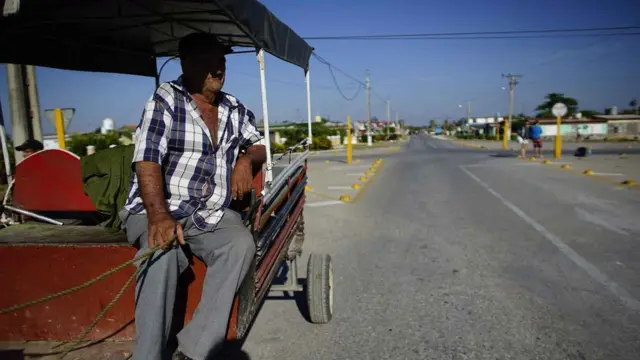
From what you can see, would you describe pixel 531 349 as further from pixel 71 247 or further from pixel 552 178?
pixel 552 178

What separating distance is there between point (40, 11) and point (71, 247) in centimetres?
149

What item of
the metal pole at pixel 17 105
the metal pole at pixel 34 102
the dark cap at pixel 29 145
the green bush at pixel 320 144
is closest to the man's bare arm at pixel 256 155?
the dark cap at pixel 29 145

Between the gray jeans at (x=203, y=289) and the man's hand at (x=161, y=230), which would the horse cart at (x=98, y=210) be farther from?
the man's hand at (x=161, y=230)

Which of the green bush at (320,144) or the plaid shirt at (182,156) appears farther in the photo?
the green bush at (320,144)

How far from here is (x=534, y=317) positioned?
149 inches

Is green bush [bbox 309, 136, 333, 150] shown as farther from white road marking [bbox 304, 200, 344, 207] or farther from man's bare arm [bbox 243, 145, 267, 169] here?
man's bare arm [bbox 243, 145, 267, 169]

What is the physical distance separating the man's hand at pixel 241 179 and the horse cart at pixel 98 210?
0.29ft

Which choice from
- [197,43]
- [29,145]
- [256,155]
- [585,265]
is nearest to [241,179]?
[256,155]

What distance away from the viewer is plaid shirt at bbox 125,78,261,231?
2289 mm

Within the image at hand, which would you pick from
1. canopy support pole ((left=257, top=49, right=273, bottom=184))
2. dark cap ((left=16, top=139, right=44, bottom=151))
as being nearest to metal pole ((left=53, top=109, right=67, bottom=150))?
dark cap ((left=16, top=139, right=44, bottom=151))

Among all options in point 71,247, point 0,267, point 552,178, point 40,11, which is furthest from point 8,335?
point 552,178

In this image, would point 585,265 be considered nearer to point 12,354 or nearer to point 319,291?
point 319,291

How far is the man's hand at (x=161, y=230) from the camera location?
2105mm

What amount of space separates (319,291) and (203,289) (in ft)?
5.19
